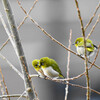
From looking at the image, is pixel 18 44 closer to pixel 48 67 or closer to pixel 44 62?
pixel 44 62

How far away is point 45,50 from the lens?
866 cm

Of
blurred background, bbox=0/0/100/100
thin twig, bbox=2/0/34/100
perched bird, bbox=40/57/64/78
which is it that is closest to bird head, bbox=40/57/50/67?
perched bird, bbox=40/57/64/78

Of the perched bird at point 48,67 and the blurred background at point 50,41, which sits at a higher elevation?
the blurred background at point 50,41

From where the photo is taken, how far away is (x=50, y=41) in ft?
28.8

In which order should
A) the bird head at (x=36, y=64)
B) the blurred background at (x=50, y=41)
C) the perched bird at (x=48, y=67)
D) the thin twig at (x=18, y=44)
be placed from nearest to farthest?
the thin twig at (x=18, y=44)
the bird head at (x=36, y=64)
the perched bird at (x=48, y=67)
the blurred background at (x=50, y=41)

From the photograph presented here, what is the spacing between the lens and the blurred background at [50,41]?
8367 mm

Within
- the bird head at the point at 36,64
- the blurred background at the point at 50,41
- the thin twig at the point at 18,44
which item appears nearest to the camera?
A: the thin twig at the point at 18,44

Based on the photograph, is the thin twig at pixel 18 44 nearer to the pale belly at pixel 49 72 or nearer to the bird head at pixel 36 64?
the bird head at pixel 36 64

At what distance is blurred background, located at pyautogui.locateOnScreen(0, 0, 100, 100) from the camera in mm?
8367

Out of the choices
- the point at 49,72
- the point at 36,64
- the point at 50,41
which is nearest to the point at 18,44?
the point at 36,64

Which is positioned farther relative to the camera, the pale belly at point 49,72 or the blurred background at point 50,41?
the blurred background at point 50,41

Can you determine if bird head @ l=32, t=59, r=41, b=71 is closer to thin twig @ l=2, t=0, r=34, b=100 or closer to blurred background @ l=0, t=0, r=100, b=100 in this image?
thin twig @ l=2, t=0, r=34, b=100

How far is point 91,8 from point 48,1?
4.50 feet

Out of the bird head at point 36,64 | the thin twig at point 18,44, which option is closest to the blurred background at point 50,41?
the bird head at point 36,64
